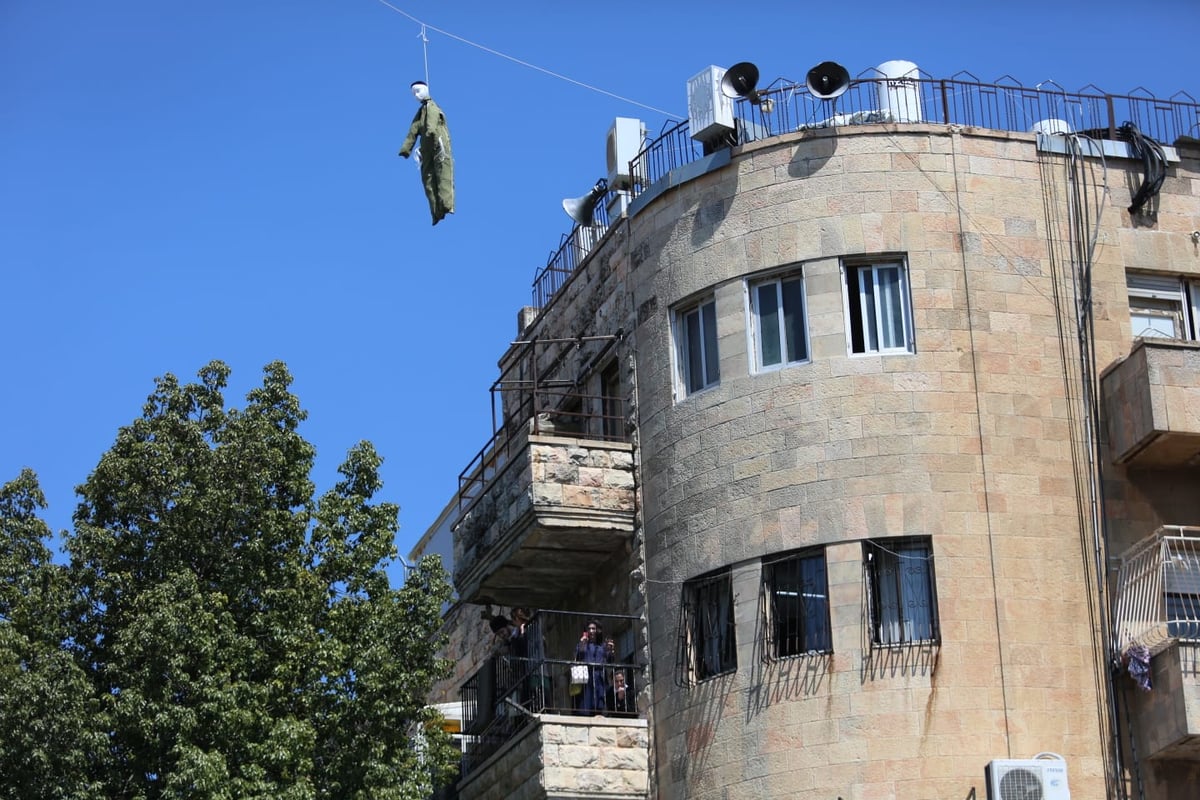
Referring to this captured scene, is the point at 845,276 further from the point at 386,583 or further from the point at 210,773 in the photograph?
the point at 210,773

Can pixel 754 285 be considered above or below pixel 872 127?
below

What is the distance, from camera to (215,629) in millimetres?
27297

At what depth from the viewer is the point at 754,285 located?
1088 inches

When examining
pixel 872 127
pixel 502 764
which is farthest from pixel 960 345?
pixel 502 764

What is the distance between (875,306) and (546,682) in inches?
265

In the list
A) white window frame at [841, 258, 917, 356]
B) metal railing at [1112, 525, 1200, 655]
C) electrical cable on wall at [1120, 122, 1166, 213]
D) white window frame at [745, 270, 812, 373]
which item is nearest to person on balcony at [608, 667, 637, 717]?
white window frame at [745, 270, 812, 373]

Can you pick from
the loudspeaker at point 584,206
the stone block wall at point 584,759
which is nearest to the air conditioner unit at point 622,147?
the loudspeaker at point 584,206

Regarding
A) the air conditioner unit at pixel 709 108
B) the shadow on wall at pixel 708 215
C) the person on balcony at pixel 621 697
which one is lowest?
the person on balcony at pixel 621 697

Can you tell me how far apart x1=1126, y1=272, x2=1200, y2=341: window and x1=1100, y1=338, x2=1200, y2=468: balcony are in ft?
3.95

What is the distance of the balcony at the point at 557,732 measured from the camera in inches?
1060

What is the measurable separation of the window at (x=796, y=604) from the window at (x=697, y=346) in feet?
9.19

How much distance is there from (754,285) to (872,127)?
2.59 m

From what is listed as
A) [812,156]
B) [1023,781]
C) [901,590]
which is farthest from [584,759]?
[812,156]

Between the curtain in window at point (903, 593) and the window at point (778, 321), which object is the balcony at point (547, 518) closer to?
the window at point (778, 321)
